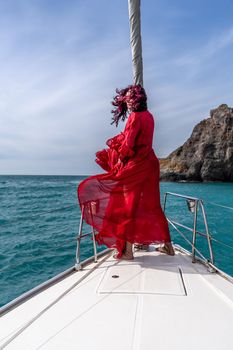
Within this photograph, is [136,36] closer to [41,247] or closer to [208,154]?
[41,247]

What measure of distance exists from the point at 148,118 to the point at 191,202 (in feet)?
3.77

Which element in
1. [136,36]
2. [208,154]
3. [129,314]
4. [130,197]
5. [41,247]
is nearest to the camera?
[129,314]

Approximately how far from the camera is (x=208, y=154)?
59781 mm

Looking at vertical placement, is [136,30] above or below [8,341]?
above

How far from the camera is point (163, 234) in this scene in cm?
340

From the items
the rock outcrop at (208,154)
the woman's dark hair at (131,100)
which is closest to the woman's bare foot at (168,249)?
the woman's dark hair at (131,100)

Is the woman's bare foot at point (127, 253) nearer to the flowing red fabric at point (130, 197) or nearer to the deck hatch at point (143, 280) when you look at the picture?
the flowing red fabric at point (130, 197)

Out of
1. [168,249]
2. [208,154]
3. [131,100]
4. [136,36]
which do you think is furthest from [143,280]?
[208,154]

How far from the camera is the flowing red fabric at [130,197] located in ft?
10.8

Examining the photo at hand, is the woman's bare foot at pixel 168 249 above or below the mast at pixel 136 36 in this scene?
below

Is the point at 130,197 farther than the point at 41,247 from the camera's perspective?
No

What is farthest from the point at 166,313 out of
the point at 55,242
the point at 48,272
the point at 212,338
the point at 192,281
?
the point at 55,242

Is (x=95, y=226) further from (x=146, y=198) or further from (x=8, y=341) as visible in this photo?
(x=8, y=341)

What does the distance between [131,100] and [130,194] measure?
106 cm
